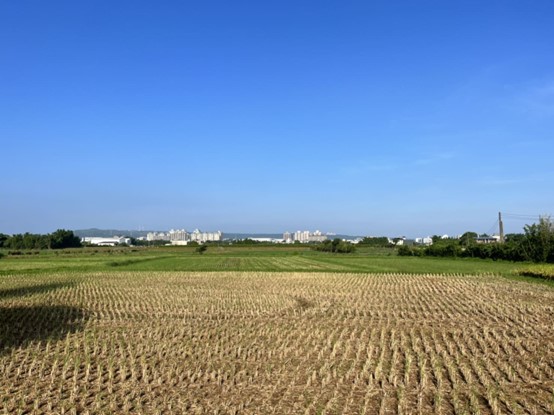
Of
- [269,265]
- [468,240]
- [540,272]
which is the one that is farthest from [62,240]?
[540,272]

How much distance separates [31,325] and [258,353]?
9082 millimetres

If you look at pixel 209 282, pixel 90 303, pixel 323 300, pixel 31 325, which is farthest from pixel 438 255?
pixel 31 325

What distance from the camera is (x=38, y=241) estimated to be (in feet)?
425

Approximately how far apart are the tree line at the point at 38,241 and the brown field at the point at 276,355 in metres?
113

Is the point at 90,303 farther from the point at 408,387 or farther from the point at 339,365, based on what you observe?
the point at 408,387

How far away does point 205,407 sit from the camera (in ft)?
29.2

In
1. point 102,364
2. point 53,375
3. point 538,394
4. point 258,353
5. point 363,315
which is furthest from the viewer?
point 363,315

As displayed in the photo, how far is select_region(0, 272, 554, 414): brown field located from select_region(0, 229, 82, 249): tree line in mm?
112701

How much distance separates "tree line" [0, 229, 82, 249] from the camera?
128875 millimetres

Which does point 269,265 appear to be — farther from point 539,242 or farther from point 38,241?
point 38,241

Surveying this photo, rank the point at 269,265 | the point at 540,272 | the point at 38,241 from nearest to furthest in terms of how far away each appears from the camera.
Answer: the point at 540,272, the point at 269,265, the point at 38,241

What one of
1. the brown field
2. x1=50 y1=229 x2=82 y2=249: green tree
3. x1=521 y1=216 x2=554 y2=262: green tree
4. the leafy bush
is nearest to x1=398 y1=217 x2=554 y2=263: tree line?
x1=521 y1=216 x2=554 y2=262: green tree

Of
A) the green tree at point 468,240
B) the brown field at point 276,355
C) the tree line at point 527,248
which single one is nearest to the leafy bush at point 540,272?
the brown field at point 276,355

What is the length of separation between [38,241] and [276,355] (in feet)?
431
